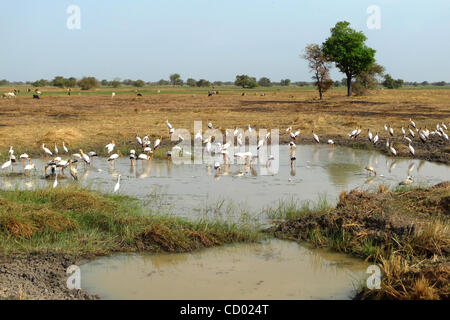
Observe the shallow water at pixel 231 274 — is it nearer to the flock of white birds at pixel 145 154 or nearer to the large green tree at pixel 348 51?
the flock of white birds at pixel 145 154

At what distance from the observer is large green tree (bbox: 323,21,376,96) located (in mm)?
46031

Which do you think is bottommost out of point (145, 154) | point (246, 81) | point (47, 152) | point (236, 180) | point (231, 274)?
point (231, 274)

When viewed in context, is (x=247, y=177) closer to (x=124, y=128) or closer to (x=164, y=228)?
(x=164, y=228)

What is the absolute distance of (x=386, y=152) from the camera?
53.9ft

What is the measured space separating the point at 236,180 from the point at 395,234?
5.65m

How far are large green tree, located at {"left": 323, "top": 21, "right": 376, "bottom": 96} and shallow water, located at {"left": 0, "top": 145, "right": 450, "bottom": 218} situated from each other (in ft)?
105

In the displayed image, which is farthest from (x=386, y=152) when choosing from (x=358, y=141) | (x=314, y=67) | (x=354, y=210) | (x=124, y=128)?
(x=314, y=67)

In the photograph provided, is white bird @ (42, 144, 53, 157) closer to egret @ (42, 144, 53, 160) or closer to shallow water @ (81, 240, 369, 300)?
egret @ (42, 144, 53, 160)

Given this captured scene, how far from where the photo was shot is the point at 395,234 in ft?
22.6

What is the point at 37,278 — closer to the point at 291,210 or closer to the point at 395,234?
the point at 291,210

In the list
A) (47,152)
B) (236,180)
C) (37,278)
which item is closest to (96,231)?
(37,278)

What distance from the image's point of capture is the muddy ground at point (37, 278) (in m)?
5.18
